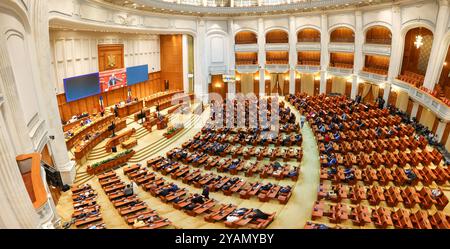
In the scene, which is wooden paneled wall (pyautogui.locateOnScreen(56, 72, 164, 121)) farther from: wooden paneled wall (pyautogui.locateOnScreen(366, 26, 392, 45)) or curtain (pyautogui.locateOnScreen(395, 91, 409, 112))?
curtain (pyautogui.locateOnScreen(395, 91, 409, 112))

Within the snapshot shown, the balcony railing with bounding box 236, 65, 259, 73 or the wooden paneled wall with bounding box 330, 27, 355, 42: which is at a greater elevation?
the wooden paneled wall with bounding box 330, 27, 355, 42

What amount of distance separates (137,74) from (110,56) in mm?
3236

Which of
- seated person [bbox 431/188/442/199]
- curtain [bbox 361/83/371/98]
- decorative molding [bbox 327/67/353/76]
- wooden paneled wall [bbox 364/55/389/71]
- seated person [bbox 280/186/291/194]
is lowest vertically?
seated person [bbox 280/186/291/194]

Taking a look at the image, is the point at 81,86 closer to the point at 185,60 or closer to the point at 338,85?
the point at 185,60

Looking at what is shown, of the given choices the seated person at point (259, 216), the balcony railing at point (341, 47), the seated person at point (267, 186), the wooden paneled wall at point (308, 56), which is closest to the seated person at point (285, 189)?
the seated person at point (267, 186)

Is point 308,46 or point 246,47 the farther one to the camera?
point 246,47

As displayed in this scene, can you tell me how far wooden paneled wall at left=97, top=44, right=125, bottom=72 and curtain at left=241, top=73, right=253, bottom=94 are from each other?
12993 millimetres

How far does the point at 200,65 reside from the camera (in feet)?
91.8

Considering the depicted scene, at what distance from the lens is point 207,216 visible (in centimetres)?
1054

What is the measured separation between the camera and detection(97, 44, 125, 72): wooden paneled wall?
67.3 ft

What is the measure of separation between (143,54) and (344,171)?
19.2m

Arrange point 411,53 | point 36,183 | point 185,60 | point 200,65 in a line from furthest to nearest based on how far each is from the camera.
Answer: point 200,65 < point 185,60 < point 411,53 < point 36,183

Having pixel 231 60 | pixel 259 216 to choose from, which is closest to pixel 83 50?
pixel 231 60

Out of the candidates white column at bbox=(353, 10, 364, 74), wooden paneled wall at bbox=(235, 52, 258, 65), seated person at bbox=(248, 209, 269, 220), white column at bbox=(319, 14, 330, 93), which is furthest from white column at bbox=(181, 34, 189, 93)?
seated person at bbox=(248, 209, 269, 220)
